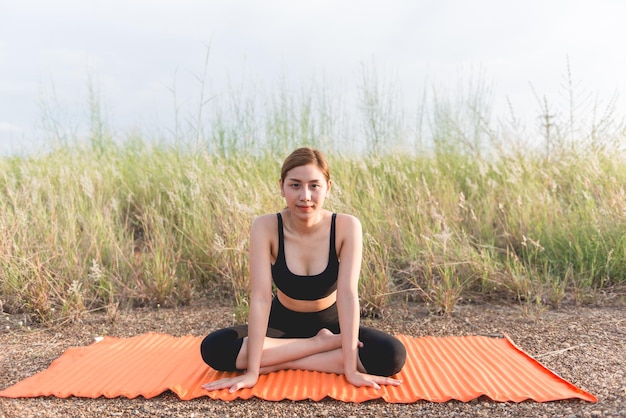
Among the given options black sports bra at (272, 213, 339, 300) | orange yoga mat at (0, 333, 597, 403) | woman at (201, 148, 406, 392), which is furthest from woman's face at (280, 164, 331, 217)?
orange yoga mat at (0, 333, 597, 403)

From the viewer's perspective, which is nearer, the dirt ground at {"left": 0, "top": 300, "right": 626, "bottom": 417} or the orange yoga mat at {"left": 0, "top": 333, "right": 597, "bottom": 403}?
the dirt ground at {"left": 0, "top": 300, "right": 626, "bottom": 417}

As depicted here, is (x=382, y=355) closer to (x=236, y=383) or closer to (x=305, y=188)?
(x=236, y=383)

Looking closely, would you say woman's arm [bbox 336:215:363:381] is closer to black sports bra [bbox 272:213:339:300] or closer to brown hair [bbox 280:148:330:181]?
black sports bra [bbox 272:213:339:300]

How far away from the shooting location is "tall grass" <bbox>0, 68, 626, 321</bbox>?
A: 12.5 ft

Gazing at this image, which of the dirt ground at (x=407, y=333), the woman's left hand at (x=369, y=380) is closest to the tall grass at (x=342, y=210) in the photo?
the dirt ground at (x=407, y=333)

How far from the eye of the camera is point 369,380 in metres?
2.36

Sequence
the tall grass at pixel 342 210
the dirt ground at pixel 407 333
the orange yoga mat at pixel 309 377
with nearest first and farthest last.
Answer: the dirt ground at pixel 407 333, the orange yoga mat at pixel 309 377, the tall grass at pixel 342 210

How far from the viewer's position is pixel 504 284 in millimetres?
3824

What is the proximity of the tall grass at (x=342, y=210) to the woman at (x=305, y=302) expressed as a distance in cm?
84

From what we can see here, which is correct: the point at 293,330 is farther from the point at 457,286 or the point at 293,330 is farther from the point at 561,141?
the point at 561,141

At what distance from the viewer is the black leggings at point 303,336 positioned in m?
2.44

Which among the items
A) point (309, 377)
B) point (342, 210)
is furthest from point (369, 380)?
point (342, 210)

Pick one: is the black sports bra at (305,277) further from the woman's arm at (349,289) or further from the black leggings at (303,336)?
the black leggings at (303,336)

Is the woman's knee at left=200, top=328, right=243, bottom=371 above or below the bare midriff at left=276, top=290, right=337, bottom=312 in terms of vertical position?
below
